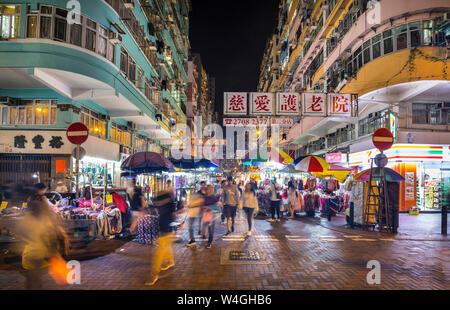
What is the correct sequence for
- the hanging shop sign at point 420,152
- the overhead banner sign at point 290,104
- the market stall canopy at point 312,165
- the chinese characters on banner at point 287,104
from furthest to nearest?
1. the hanging shop sign at point 420,152
2. the chinese characters on banner at point 287,104
3. the overhead banner sign at point 290,104
4. the market stall canopy at point 312,165

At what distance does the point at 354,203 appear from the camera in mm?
12430

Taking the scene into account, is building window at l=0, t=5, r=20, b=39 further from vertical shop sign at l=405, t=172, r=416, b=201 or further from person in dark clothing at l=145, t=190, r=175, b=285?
vertical shop sign at l=405, t=172, r=416, b=201

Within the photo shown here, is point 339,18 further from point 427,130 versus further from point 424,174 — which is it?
point 424,174

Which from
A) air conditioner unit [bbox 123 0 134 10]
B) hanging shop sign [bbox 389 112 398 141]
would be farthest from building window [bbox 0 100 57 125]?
hanging shop sign [bbox 389 112 398 141]

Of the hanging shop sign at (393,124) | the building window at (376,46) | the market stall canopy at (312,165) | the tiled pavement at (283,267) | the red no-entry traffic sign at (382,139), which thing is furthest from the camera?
the building window at (376,46)

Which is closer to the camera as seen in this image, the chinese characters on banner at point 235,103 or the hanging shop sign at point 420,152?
the chinese characters on banner at point 235,103

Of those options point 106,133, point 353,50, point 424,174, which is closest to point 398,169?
point 424,174

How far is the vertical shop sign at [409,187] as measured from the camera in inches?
677

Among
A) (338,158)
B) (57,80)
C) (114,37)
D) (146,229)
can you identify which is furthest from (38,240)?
(338,158)

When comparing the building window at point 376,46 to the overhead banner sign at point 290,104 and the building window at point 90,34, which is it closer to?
the overhead banner sign at point 290,104

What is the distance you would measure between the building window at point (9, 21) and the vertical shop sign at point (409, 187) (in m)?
20.5

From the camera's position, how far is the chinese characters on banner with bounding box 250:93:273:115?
585 inches

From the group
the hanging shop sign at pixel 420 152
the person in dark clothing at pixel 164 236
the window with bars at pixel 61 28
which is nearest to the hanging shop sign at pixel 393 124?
the hanging shop sign at pixel 420 152
